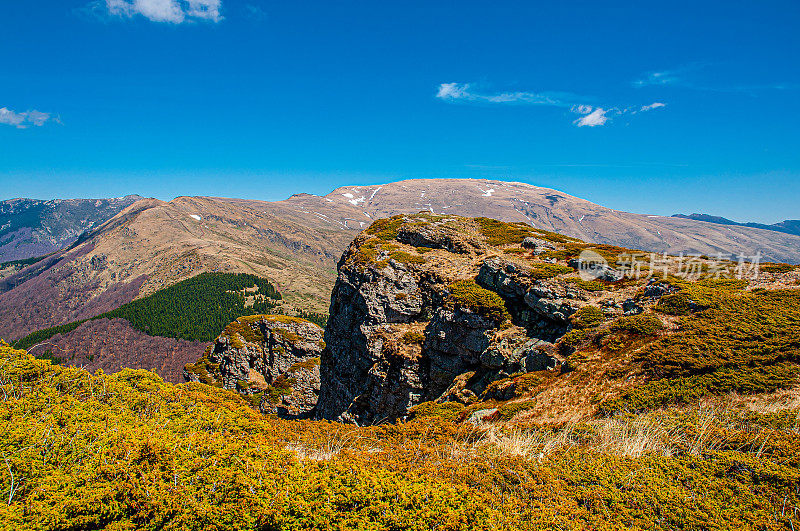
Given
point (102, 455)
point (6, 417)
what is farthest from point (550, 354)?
point (6, 417)

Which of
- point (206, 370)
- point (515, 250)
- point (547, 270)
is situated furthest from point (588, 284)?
point (206, 370)

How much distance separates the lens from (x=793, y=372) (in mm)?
13438

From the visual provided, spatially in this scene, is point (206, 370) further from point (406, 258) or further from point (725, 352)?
point (725, 352)

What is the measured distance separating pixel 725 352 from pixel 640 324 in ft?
16.4

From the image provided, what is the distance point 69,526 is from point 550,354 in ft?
73.9

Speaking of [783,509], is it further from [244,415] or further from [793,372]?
[244,415]

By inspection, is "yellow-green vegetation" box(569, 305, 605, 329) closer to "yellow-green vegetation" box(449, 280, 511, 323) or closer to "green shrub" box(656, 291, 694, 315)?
"green shrub" box(656, 291, 694, 315)

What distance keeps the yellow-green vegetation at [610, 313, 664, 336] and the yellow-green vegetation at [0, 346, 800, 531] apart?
8937 mm

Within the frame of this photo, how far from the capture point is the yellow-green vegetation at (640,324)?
20.4 metres

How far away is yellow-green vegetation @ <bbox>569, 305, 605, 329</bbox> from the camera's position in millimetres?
23220

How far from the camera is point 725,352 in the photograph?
52.5 ft

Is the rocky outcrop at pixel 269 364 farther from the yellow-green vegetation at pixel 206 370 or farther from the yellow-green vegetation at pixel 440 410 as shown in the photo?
the yellow-green vegetation at pixel 440 410

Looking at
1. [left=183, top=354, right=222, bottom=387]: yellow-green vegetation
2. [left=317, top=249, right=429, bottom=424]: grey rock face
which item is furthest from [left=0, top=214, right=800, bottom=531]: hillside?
[left=183, top=354, right=222, bottom=387]: yellow-green vegetation

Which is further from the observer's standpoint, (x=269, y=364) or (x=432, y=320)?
(x=269, y=364)
